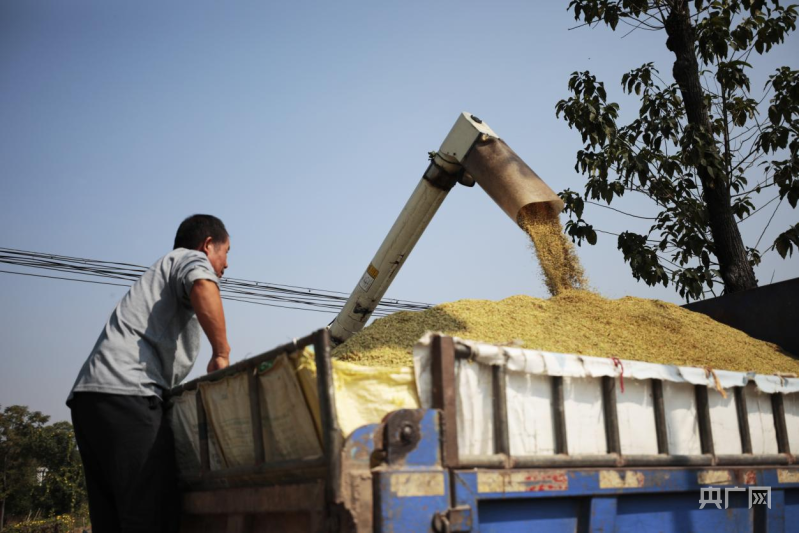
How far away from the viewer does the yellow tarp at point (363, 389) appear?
2.41 meters

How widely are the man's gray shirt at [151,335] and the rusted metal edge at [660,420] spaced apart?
2057 mm

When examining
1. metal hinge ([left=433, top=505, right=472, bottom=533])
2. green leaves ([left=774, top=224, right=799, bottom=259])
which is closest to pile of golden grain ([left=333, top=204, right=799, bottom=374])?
metal hinge ([left=433, top=505, right=472, bottom=533])

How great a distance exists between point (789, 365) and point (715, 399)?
1743 mm

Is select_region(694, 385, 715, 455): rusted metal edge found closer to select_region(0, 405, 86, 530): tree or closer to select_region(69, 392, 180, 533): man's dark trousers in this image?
select_region(69, 392, 180, 533): man's dark trousers

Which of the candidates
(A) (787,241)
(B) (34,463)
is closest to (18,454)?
(B) (34,463)

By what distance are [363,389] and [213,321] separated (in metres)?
0.94

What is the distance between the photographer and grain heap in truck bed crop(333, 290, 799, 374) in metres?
3.95

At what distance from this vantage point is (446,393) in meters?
2.44

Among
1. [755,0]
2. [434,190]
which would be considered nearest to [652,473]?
[434,190]

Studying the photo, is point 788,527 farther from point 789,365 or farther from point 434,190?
point 434,190

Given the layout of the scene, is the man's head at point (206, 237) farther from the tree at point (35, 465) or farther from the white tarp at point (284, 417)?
the tree at point (35, 465)

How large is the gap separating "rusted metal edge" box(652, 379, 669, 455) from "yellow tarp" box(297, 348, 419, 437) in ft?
3.95

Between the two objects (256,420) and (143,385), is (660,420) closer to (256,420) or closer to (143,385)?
(256,420)

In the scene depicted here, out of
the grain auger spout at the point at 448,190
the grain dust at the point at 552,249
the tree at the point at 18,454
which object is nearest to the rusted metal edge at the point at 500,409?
the grain auger spout at the point at 448,190
